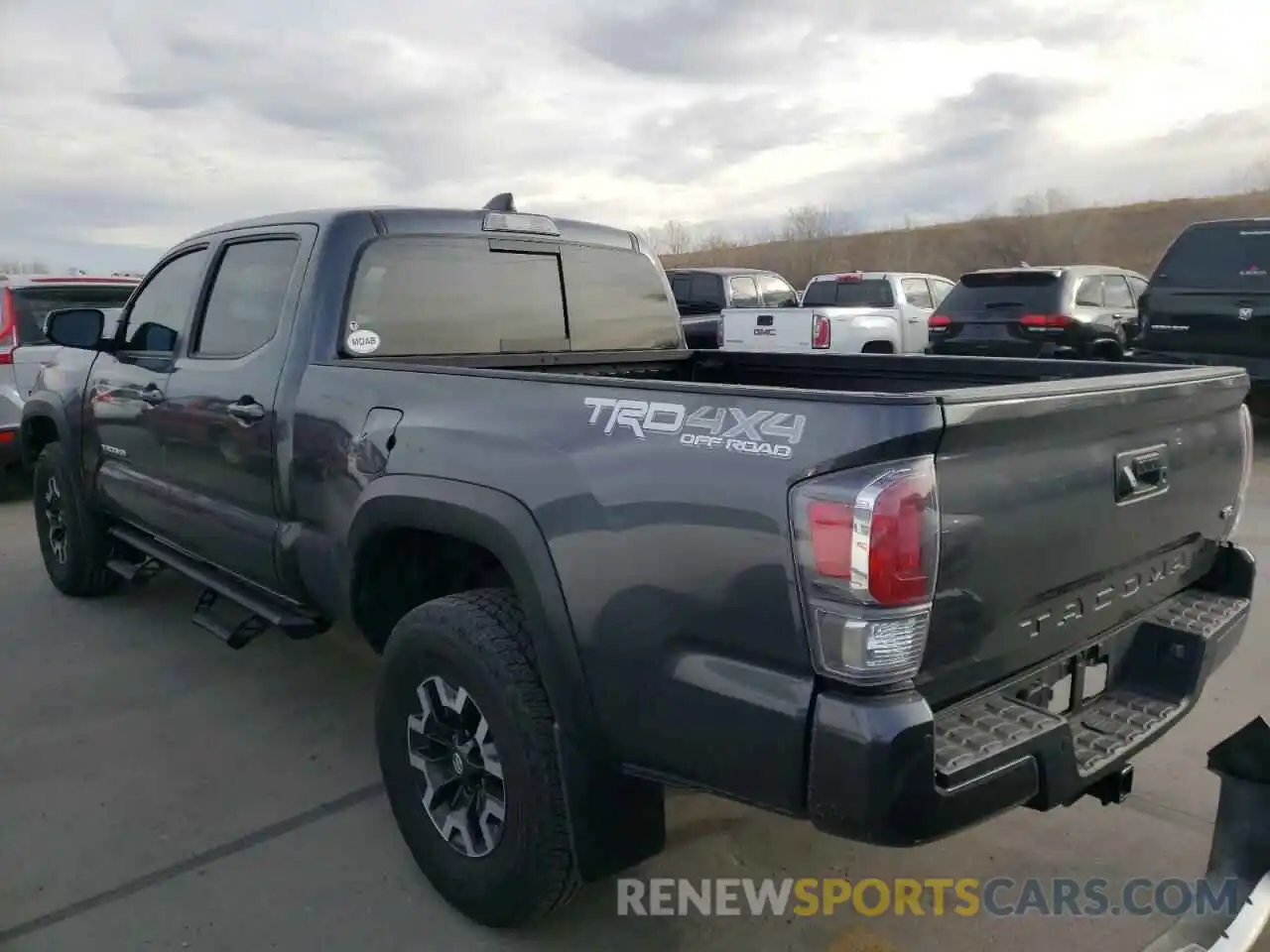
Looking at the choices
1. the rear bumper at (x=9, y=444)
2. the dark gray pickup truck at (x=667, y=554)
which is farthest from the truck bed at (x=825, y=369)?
the rear bumper at (x=9, y=444)

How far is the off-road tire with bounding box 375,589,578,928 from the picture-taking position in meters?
2.49

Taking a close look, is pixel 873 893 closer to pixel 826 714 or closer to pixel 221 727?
pixel 826 714

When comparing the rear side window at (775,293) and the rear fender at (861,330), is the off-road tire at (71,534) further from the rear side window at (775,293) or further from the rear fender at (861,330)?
the rear side window at (775,293)

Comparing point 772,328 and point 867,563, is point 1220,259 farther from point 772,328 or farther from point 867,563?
point 867,563

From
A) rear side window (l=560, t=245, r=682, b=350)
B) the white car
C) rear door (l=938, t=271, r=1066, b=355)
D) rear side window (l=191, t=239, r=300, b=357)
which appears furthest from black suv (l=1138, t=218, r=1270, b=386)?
rear side window (l=191, t=239, r=300, b=357)

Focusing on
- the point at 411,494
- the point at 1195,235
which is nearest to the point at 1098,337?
the point at 1195,235

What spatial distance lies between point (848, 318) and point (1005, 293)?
2713 mm

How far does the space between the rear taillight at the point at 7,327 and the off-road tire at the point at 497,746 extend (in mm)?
6276

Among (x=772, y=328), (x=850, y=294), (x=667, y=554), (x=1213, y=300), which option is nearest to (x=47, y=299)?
(x=667, y=554)

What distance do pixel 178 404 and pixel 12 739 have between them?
142 cm

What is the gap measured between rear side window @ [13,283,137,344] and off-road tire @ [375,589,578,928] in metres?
5.91

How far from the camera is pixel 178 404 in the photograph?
4.13m

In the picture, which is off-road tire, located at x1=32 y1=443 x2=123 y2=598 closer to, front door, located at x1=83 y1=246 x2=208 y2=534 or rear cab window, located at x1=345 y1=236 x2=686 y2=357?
front door, located at x1=83 y1=246 x2=208 y2=534

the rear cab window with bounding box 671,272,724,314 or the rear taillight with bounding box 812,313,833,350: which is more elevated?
the rear cab window with bounding box 671,272,724,314
